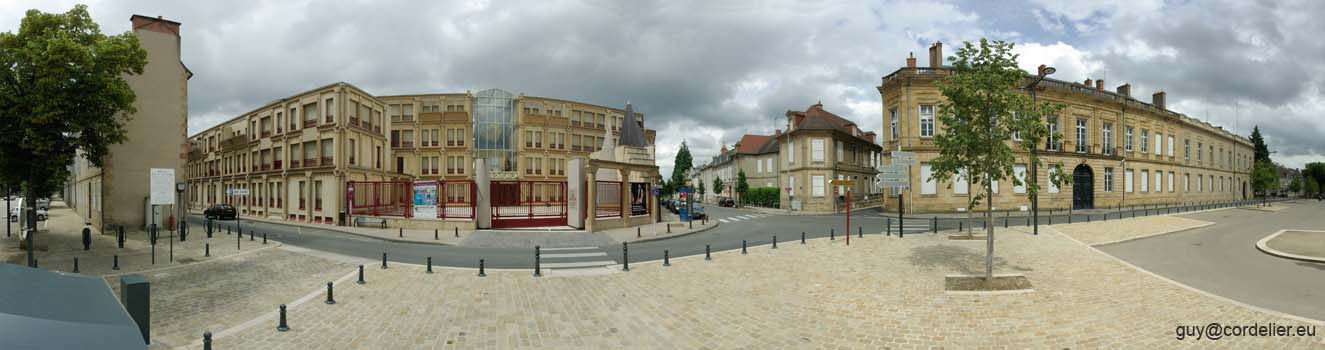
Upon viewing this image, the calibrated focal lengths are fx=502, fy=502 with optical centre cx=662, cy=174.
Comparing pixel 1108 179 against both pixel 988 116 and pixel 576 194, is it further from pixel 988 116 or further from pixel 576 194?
pixel 576 194

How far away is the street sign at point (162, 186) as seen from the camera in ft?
51.4

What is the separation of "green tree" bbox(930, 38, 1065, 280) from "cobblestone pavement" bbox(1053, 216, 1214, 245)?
1041cm

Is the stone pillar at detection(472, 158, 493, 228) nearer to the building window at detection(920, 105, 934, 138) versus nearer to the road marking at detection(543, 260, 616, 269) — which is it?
the road marking at detection(543, 260, 616, 269)

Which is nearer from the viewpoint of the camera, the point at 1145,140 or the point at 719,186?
the point at 1145,140

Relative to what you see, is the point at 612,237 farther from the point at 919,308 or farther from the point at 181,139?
the point at 181,139

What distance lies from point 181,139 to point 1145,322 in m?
35.4

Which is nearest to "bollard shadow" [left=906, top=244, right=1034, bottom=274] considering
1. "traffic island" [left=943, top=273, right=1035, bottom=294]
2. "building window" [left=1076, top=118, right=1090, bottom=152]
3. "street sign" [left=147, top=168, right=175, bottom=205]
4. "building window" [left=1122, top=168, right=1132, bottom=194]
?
"traffic island" [left=943, top=273, right=1035, bottom=294]

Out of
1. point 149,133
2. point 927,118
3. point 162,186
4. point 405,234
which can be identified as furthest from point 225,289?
point 927,118

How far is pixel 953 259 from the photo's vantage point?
14188 mm

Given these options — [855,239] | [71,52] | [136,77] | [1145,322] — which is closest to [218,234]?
[136,77]

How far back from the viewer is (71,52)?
16.2 metres

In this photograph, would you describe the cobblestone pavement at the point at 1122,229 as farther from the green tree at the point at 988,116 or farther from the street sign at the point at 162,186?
the street sign at the point at 162,186

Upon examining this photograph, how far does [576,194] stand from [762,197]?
30.1m

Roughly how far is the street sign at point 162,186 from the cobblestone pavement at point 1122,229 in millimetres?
30972
